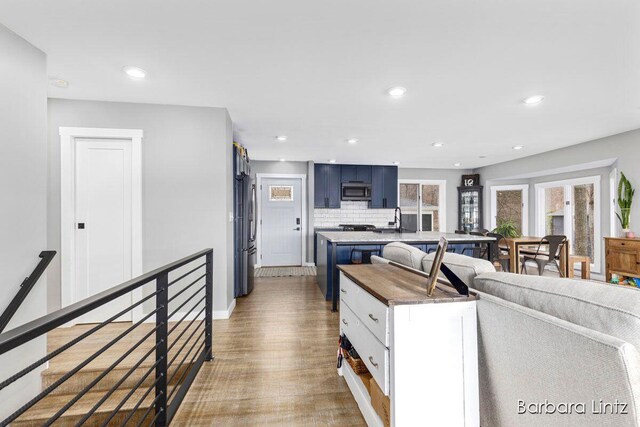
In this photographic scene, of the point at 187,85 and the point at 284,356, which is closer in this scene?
the point at 284,356

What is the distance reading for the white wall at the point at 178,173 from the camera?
116 inches

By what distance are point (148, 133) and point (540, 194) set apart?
7735 millimetres

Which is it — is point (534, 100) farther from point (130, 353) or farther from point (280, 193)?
point (280, 193)

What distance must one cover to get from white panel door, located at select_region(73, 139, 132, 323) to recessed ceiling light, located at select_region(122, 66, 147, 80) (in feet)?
2.83

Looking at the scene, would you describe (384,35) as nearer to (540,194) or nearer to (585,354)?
(585,354)

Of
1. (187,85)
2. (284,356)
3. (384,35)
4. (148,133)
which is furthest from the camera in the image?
(148,133)

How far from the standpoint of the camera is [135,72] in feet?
7.69

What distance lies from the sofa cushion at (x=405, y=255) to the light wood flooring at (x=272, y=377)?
3.23 feet

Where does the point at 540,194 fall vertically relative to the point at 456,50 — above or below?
below

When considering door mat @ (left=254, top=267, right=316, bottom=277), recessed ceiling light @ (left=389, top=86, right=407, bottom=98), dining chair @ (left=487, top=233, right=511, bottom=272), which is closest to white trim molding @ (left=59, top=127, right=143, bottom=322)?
recessed ceiling light @ (left=389, top=86, right=407, bottom=98)

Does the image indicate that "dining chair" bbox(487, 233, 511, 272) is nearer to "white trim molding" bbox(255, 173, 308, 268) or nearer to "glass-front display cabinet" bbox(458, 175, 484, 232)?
"glass-front display cabinet" bbox(458, 175, 484, 232)

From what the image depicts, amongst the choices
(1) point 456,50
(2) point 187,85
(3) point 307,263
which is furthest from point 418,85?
(3) point 307,263

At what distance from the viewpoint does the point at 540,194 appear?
6.40 metres

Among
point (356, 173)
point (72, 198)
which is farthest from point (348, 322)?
point (356, 173)
